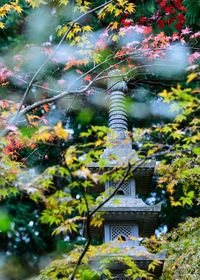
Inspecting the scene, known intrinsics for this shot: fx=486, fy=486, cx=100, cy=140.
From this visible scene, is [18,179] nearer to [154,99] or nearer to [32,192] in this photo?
[32,192]

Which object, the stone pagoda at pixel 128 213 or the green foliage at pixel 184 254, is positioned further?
the green foliage at pixel 184 254

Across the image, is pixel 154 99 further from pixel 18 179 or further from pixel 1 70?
pixel 18 179

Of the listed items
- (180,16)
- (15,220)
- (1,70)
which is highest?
(180,16)

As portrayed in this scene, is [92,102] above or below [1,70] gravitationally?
above

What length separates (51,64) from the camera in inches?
316

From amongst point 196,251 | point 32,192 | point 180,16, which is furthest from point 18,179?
point 180,16

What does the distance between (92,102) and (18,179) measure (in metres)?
5.98

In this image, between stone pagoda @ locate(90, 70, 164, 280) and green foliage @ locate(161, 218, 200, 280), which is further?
green foliage @ locate(161, 218, 200, 280)

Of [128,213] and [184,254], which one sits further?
[184,254]

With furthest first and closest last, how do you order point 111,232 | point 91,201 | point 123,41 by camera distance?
point 123,41
point 111,232
point 91,201

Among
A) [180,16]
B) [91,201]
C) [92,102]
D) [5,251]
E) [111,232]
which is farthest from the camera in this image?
[5,251]

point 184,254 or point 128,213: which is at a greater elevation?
point 128,213

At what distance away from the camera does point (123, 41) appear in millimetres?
7828

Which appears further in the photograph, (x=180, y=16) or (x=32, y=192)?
(x=180, y=16)
